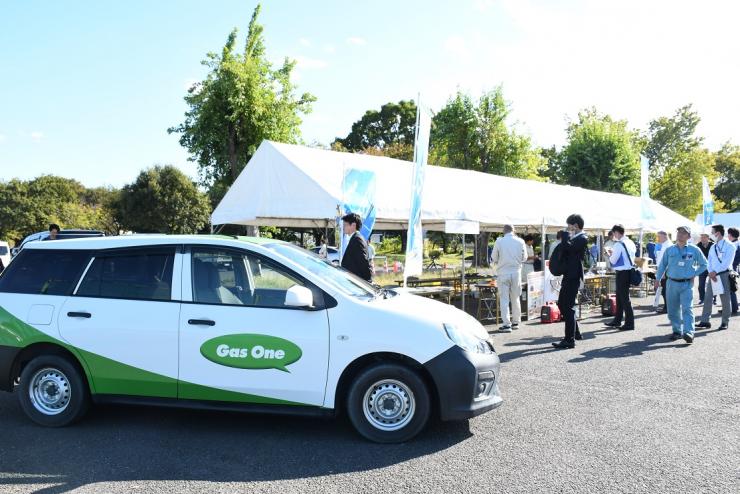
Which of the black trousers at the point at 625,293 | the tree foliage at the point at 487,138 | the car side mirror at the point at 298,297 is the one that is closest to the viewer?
the car side mirror at the point at 298,297

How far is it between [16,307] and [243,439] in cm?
235

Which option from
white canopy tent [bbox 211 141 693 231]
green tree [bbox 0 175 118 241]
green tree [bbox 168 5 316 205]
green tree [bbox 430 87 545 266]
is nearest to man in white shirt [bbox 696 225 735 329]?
white canopy tent [bbox 211 141 693 231]

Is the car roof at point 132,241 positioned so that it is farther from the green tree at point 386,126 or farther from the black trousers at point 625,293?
the green tree at point 386,126

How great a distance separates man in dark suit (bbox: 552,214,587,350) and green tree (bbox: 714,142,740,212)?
73.1 m

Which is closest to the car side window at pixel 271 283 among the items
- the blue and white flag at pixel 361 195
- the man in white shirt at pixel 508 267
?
the blue and white flag at pixel 361 195

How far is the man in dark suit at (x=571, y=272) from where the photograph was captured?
28.7ft

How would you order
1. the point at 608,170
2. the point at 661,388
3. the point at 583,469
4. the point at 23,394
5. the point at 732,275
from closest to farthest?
the point at 583,469, the point at 23,394, the point at 661,388, the point at 732,275, the point at 608,170

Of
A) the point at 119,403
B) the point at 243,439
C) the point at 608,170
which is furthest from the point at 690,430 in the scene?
the point at 608,170

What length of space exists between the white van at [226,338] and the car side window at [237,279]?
10 millimetres

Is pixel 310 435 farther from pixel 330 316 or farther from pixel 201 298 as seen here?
pixel 201 298

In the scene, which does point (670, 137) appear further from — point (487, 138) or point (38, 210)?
point (38, 210)

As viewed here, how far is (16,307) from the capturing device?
194 inches

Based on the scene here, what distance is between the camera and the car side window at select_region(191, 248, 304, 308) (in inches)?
184

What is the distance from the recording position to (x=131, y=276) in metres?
4.91
